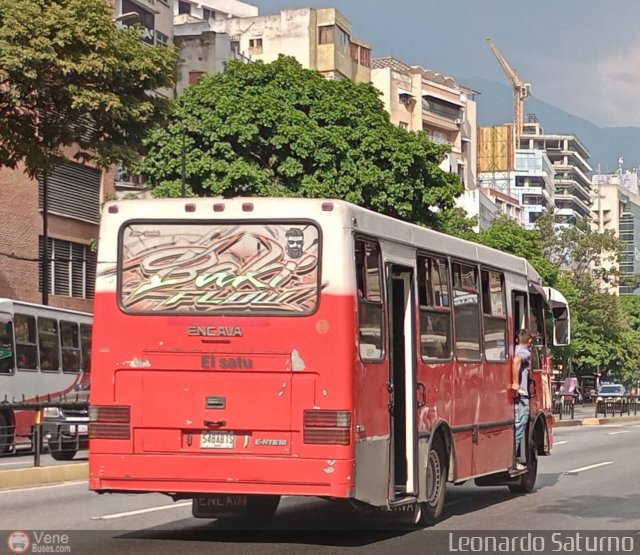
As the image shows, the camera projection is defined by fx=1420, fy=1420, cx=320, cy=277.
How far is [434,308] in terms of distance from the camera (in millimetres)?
14148

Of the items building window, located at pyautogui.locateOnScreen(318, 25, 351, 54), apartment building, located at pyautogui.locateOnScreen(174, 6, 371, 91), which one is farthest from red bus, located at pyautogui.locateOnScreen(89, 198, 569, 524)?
building window, located at pyautogui.locateOnScreen(318, 25, 351, 54)

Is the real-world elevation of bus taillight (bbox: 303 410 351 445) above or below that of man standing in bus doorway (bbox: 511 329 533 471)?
below

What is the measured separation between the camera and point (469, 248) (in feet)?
50.6

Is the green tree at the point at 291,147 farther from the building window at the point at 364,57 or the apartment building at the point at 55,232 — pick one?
the building window at the point at 364,57

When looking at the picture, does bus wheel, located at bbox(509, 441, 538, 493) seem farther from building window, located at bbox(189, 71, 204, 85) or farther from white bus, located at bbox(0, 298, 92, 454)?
Answer: building window, located at bbox(189, 71, 204, 85)

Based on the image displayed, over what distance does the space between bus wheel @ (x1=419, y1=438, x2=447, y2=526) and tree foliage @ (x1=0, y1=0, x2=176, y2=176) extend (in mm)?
12779

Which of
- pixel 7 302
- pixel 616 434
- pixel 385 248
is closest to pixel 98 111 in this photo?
pixel 7 302

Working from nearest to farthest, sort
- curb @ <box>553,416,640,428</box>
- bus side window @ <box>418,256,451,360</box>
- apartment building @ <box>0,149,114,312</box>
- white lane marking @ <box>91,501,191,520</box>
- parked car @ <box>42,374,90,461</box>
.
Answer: bus side window @ <box>418,256,451,360</box>
white lane marking @ <box>91,501,191,520</box>
parked car @ <box>42,374,90,461</box>
apartment building @ <box>0,149,114,312</box>
curb @ <box>553,416,640,428</box>

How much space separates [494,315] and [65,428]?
10.9 meters

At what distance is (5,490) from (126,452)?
23.0 feet

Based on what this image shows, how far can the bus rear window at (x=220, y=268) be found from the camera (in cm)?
1220

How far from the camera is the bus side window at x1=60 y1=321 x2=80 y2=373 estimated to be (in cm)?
3266

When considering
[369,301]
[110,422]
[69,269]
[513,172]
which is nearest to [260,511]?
[110,422]

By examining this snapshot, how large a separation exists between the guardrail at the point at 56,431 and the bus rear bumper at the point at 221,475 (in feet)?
30.6
